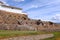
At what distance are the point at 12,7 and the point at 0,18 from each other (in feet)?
39.4

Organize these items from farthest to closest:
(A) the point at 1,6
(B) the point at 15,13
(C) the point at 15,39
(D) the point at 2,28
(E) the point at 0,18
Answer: (B) the point at 15,13, (A) the point at 1,6, (E) the point at 0,18, (D) the point at 2,28, (C) the point at 15,39

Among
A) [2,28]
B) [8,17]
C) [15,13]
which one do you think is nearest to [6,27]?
[2,28]

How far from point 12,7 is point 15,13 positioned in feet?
7.05

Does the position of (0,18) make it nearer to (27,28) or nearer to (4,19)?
(4,19)

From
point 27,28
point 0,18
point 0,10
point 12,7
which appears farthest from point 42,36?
point 12,7

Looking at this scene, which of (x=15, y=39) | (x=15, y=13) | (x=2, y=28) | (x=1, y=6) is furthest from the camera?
(x=15, y=13)

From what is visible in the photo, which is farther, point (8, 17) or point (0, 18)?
point (8, 17)

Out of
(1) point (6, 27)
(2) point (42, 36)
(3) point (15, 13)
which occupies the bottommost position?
(2) point (42, 36)

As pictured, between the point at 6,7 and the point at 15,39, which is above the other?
the point at 6,7

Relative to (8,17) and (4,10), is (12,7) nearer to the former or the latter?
(4,10)

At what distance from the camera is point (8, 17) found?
4369cm

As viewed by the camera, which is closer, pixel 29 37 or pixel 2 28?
pixel 29 37

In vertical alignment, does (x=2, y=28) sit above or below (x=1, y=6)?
below

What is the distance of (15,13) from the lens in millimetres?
51531
